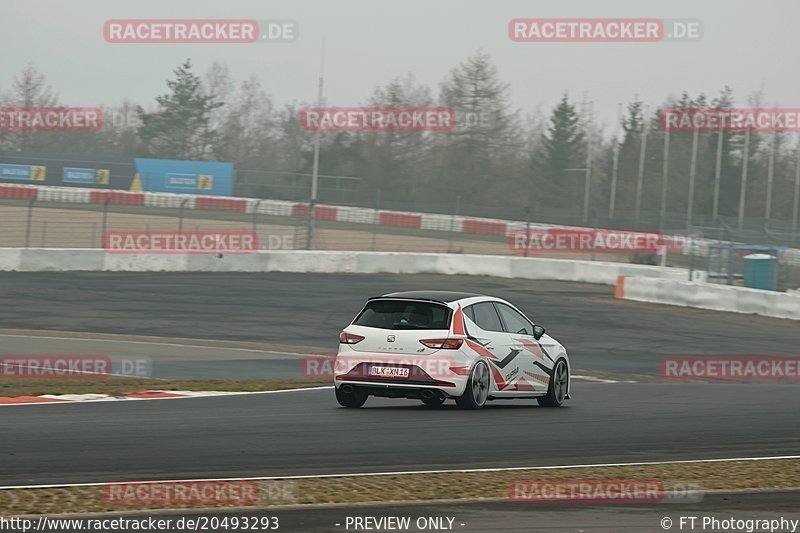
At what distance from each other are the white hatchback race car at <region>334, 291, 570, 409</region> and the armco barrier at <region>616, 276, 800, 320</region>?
18.4 metres

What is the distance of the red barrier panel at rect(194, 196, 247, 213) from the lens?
202 ft

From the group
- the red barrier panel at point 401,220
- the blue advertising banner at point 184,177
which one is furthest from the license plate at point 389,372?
the blue advertising banner at point 184,177

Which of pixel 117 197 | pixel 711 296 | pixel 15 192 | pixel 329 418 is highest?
pixel 117 197

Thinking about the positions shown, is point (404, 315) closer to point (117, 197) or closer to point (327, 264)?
point (327, 264)

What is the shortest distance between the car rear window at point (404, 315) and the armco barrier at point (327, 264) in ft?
70.0

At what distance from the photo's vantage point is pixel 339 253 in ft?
118

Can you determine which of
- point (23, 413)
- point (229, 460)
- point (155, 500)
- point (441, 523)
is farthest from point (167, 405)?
point (441, 523)

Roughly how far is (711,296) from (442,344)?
20.3 m

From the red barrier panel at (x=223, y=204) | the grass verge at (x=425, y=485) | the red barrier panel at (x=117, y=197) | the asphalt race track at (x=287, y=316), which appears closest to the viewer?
the grass verge at (x=425, y=485)

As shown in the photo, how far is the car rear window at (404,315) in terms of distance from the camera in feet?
41.0

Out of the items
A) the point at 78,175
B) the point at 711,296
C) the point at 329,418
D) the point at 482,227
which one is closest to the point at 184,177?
the point at 78,175

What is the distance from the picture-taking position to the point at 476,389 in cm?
1266

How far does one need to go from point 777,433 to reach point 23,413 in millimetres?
7576

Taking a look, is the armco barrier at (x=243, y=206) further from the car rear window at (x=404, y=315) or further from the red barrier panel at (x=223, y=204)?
the car rear window at (x=404, y=315)
